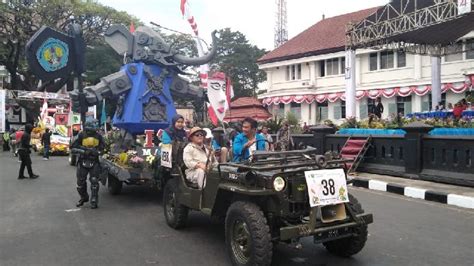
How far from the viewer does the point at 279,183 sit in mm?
4137

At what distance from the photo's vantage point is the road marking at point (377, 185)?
31.4 feet

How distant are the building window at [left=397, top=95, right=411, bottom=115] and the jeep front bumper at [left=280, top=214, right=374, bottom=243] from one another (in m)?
25.8

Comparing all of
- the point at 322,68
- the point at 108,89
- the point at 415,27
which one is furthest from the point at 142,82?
the point at 322,68

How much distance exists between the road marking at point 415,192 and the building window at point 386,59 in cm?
2245

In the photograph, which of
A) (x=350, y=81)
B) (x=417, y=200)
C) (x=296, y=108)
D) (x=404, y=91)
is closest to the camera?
(x=417, y=200)

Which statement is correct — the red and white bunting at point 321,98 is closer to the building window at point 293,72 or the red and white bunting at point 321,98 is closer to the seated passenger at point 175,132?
the building window at point 293,72

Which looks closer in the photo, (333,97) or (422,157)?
(422,157)

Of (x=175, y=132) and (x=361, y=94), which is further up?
(x=361, y=94)

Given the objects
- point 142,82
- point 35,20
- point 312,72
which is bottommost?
point 142,82

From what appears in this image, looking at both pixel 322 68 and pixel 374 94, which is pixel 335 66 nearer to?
pixel 322 68

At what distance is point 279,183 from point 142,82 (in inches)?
274

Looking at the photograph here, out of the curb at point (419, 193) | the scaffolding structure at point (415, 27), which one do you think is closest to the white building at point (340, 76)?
the scaffolding structure at point (415, 27)

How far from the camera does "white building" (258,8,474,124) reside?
2617cm

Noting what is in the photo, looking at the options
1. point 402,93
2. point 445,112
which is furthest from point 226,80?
point 402,93
